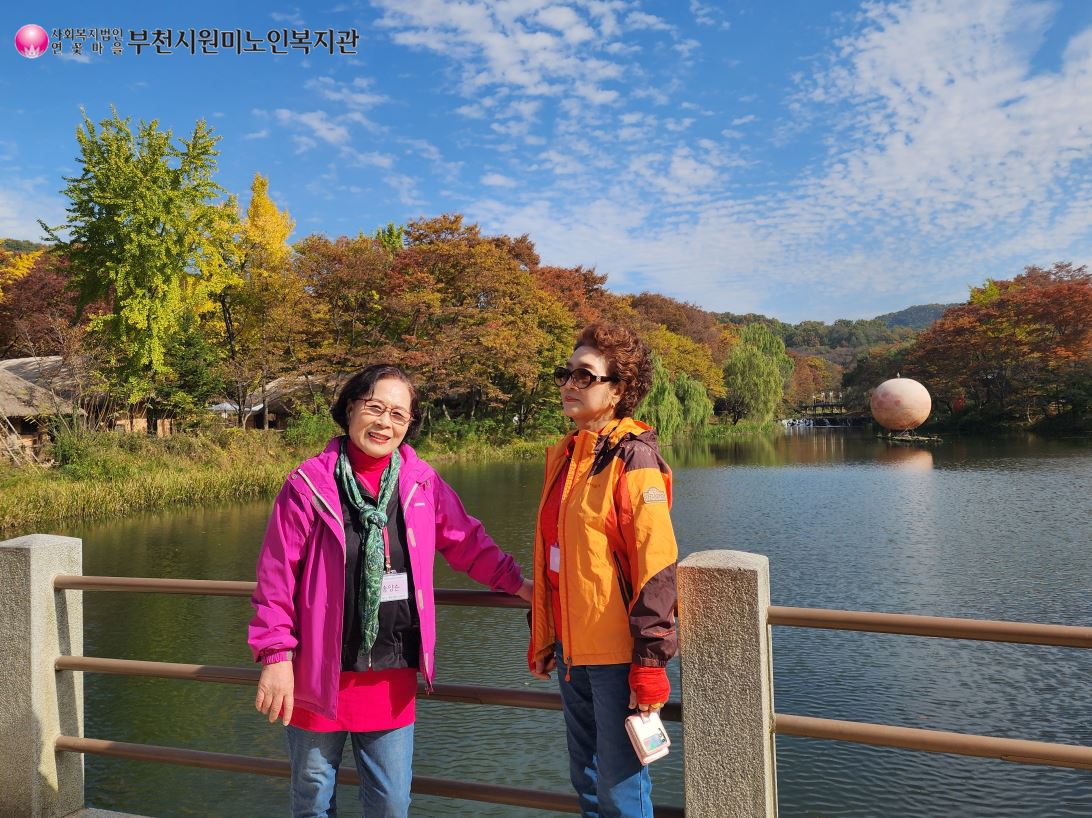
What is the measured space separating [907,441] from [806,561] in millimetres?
23171

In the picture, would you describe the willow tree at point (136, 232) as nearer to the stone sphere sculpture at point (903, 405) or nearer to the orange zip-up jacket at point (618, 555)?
the orange zip-up jacket at point (618, 555)

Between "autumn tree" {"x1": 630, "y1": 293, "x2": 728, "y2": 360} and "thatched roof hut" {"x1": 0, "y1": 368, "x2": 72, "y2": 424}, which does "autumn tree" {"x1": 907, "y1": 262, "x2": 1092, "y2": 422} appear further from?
"thatched roof hut" {"x1": 0, "y1": 368, "x2": 72, "y2": 424}

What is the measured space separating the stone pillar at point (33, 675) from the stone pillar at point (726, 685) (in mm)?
1697

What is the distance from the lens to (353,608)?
1.69 m

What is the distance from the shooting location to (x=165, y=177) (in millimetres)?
16500

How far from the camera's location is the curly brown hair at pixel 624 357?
1.80m

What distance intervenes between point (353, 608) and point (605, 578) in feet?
1.83

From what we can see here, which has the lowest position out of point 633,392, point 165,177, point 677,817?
point 677,817

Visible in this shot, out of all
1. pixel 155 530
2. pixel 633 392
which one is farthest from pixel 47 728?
pixel 155 530

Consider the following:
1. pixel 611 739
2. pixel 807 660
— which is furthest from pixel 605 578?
pixel 807 660

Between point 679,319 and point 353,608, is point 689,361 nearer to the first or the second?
point 679,319

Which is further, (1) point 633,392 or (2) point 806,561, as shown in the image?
(2) point 806,561

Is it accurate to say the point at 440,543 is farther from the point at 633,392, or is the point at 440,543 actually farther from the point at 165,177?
the point at 165,177

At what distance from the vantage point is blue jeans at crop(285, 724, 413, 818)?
1.68 metres
